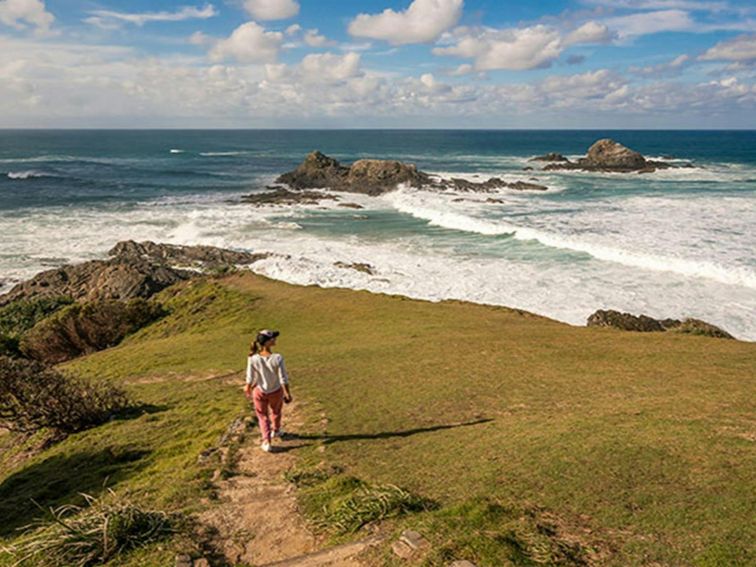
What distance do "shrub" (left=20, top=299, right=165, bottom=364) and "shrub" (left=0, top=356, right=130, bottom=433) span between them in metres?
11.2

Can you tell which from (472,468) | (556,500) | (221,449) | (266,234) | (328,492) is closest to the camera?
(556,500)

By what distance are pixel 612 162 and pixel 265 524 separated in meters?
109

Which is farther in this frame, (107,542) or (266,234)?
(266,234)

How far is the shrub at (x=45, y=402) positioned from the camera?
1201cm

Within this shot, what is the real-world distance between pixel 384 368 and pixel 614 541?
8706 mm

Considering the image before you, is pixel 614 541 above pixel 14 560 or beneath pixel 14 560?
above

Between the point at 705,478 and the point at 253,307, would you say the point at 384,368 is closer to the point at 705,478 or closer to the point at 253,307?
the point at 705,478

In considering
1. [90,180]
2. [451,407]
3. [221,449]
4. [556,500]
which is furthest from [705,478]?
[90,180]

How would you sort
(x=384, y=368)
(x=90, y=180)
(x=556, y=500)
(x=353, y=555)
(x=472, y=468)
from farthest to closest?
(x=90, y=180) → (x=384, y=368) → (x=472, y=468) → (x=556, y=500) → (x=353, y=555)

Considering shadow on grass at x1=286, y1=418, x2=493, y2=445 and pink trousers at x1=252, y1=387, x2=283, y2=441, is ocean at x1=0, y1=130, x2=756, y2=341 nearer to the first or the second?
shadow on grass at x1=286, y1=418, x2=493, y2=445

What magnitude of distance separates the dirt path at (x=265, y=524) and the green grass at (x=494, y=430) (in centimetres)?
55

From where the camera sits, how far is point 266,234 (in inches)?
1975

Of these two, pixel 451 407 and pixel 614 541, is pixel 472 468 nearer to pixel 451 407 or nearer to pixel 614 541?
pixel 614 541

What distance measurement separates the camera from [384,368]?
14.6 m
